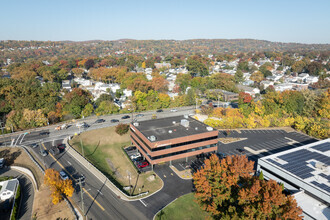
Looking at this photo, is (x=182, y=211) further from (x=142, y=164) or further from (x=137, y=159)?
(x=137, y=159)

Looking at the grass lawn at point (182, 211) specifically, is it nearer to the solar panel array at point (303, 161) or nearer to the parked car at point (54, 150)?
the solar panel array at point (303, 161)

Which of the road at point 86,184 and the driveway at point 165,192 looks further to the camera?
the driveway at point 165,192

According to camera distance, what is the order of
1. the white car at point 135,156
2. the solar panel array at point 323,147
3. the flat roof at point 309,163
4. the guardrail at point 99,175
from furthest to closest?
the white car at point 135,156 → the solar panel array at point 323,147 → the guardrail at point 99,175 → the flat roof at point 309,163

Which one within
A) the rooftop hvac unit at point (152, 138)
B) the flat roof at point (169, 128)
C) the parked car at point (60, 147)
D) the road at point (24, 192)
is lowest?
the road at point (24, 192)

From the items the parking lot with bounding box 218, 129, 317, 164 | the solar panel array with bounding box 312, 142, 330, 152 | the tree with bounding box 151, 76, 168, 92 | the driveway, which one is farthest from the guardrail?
the tree with bounding box 151, 76, 168, 92

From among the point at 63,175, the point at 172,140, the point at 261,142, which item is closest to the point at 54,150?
the point at 63,175

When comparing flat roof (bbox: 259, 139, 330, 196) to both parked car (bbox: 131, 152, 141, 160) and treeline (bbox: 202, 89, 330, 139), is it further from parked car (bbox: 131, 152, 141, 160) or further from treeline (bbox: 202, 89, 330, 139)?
parked car (bbox: 131, 152, 141, 160)

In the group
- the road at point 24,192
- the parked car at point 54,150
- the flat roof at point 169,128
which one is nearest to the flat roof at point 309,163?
the flat roof at point 169,128
